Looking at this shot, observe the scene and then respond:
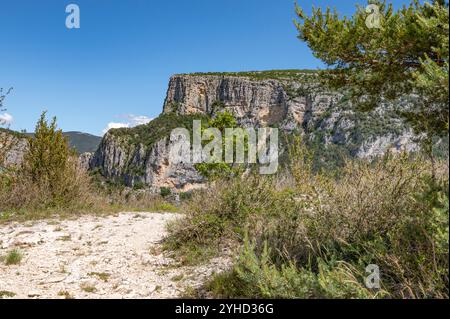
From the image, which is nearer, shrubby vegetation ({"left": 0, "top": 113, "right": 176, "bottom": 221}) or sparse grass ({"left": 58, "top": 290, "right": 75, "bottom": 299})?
sparse grass ({"left": 58, "top": 290, "right": 75, "bottom": 299})

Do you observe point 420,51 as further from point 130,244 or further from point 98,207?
point 98,207

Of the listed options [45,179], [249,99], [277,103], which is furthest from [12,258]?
[249,99]

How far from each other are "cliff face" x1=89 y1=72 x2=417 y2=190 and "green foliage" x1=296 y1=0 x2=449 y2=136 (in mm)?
50849

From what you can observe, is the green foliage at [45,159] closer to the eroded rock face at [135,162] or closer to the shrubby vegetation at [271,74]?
the eroded rock face at [135,162]

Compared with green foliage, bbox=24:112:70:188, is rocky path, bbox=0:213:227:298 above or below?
below

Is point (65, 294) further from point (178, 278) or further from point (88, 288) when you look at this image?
point (178, 278)

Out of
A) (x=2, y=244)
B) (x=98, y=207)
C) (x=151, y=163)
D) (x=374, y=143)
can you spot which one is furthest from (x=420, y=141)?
(x=151, y=163)

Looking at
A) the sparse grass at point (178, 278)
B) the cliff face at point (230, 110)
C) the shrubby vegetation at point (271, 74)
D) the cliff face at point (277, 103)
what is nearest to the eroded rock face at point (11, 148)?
the sparse grass at point (178, 278)

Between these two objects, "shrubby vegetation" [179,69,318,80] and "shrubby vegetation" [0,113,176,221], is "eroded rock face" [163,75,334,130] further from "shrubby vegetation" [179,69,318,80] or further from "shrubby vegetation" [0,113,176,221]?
"shrubby vegetation" [0,113,176,221]

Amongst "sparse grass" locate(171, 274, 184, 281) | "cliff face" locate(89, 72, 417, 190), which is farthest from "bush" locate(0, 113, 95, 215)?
"cliff face" locate(89, 72, 417, 190)

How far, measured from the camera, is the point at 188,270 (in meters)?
5.17

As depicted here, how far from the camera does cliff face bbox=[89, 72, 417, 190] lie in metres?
64.2

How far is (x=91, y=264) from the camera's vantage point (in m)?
5.67

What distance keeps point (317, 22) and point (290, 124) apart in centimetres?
7343
